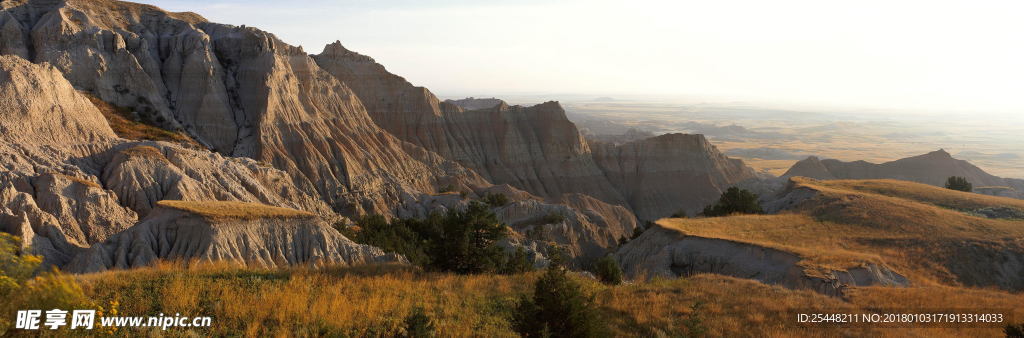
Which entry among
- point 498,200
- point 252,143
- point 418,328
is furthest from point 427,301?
point 252,143

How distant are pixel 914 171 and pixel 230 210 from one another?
113 meters

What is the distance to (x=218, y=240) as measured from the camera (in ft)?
76.9

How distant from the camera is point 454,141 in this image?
8656cm

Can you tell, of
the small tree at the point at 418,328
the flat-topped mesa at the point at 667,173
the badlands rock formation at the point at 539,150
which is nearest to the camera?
the small tree at the point at 418,328

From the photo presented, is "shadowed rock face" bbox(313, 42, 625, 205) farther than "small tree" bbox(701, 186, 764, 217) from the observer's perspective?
Yes

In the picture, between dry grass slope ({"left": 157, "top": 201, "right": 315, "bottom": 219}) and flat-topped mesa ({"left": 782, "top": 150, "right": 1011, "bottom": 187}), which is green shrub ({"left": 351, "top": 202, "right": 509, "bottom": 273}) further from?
flat-topped mesa ({"left": 782, "top": 150, "right": 1011, "bottom": 187})

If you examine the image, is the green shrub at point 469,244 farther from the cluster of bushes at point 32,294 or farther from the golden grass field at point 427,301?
the cluster of bushes at point 32,294

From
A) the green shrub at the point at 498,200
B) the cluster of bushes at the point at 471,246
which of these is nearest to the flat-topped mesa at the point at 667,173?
the green shrub at the point at 498,200

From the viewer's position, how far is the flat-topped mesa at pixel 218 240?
2308 cm

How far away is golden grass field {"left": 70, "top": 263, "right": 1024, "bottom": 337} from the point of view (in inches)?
376

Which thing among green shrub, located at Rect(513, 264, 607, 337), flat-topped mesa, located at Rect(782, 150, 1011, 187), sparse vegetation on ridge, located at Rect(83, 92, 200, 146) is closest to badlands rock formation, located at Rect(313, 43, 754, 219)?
flat-topped mesa, located at Rect(782, 150, 1011, 187)

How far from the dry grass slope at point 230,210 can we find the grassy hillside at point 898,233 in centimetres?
2234

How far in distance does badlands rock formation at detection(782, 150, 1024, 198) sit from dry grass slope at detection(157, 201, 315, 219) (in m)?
95.3

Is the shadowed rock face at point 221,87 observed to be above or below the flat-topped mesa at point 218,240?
above
